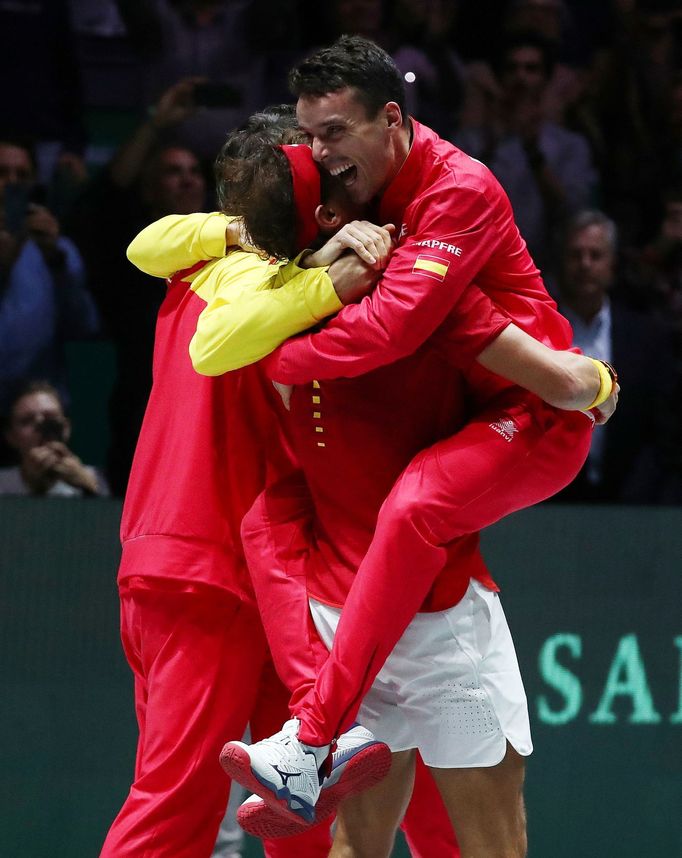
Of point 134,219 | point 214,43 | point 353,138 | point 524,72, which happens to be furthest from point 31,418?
point 524,72

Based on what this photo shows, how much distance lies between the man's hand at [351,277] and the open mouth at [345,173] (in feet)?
0.49

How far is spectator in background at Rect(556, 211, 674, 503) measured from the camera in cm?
455

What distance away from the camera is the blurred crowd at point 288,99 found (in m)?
4.48

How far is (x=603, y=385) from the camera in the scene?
8.12 ft

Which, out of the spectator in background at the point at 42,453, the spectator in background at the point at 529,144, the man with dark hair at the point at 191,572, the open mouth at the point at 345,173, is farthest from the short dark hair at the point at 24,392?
the open mouth at the point at 345,173

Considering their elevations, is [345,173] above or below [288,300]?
above

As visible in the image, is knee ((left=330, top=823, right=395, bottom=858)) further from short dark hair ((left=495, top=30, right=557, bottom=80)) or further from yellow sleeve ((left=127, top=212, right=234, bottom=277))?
short dark hair ((left=495, top=30, right=557, bottom=80))

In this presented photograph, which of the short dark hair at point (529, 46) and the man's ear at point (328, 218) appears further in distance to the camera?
the short dark hair at point (529, 46)

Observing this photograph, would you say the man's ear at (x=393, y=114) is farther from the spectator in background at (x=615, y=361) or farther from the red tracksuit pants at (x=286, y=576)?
the spectator in background at (x=615, y=361)

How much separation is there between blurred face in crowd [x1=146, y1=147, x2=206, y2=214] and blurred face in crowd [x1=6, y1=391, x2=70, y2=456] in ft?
2.76

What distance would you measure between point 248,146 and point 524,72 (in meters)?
2.96

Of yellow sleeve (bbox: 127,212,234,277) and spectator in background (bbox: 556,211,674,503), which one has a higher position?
yellow sleeve (bbox: 127,212,234,277)

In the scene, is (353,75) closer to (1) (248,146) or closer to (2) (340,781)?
(1) (248,146)

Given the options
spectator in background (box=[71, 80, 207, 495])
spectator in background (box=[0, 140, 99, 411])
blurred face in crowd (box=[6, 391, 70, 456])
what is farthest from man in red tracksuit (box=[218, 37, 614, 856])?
spectator in background (box=[0, 140, 99, 411])
